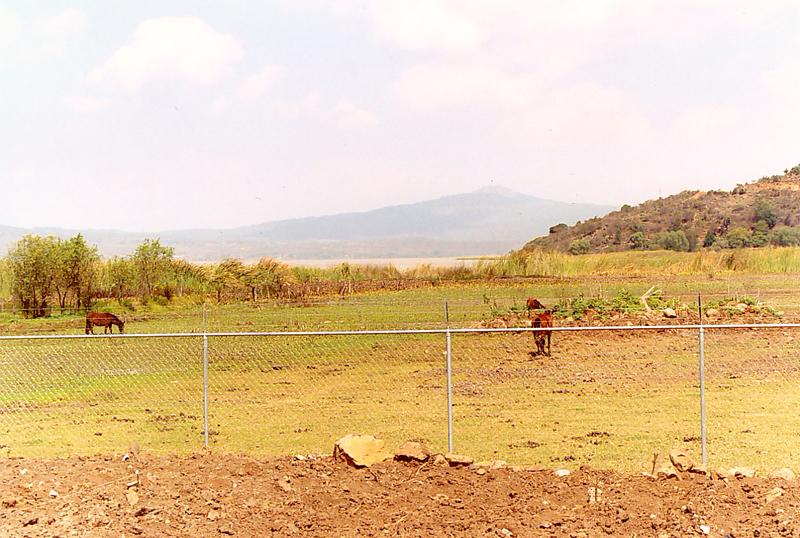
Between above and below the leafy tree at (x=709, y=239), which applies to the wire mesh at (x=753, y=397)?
below

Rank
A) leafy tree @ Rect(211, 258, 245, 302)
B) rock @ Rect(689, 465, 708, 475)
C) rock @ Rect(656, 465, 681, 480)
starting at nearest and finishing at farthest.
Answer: rock @ Rect(656, 465, 681, 480)
rock @ Rect(689, 465, 708, 475)
leafy tree @ Rect(211, 258, 245, 302)

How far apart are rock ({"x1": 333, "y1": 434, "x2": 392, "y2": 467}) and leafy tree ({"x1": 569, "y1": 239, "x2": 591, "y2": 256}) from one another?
87719 millimetres

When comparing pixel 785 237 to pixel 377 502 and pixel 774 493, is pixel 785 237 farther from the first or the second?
pixel 377 502

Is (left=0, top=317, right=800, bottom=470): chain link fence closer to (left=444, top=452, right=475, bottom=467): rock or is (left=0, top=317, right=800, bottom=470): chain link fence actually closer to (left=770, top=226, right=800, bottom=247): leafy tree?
(left=444, top=452, right=475, bottom=467): rock

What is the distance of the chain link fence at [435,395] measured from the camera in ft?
36.9

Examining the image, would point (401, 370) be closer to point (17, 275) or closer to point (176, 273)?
point (17, 275)

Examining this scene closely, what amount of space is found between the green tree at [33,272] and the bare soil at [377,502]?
95.4ft

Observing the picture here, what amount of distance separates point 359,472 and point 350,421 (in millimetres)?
4012

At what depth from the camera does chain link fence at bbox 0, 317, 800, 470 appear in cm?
1125

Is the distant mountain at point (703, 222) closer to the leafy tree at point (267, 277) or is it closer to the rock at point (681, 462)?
the leafy tree at point (267, 277)

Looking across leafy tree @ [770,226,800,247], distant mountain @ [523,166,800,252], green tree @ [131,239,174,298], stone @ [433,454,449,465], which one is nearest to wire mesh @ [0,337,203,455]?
stone @ [433,454,449,465]

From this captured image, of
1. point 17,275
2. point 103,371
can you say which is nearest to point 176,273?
point 17,275

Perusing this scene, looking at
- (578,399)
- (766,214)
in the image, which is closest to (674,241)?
(766,214)

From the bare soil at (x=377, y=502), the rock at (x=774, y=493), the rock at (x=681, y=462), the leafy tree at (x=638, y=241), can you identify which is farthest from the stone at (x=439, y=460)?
the leafy tree at (x=638, y=241)
